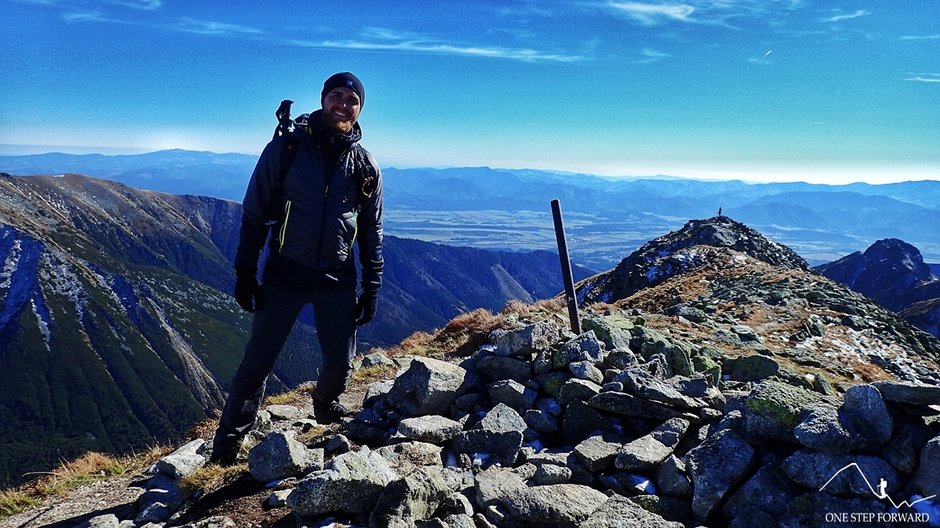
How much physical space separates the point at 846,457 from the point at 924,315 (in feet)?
358

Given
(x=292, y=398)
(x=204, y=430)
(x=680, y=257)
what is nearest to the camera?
(x=204, y=430)

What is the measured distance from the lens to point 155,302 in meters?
198

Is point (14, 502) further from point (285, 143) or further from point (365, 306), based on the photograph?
point (285, 143)

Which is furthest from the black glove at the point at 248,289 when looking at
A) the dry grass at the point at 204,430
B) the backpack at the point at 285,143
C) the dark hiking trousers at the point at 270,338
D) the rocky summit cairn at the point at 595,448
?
the dry grass at the point at 204,430

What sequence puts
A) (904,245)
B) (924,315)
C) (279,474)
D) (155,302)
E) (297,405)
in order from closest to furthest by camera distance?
(279,474) → (297,405) → (924,315) → (904,245) → (155,302)

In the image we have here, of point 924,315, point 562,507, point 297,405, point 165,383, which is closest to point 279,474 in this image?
point 562,507

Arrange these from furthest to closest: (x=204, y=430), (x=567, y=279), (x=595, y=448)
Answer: (x=567, y=279)
(x=204, y=430)
(x=595, y=448)

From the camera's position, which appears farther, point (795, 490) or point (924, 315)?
point (924, 315)

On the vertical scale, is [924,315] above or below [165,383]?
above

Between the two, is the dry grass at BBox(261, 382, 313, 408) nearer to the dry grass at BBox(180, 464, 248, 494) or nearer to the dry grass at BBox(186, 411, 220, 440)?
the dry grass at BBox(186, 411, 220, 440)

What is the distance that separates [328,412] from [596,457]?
4.39 metres

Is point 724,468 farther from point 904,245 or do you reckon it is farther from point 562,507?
point 904,245

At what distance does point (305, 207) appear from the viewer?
6.60 m

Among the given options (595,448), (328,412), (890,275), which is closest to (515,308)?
(328,412)
